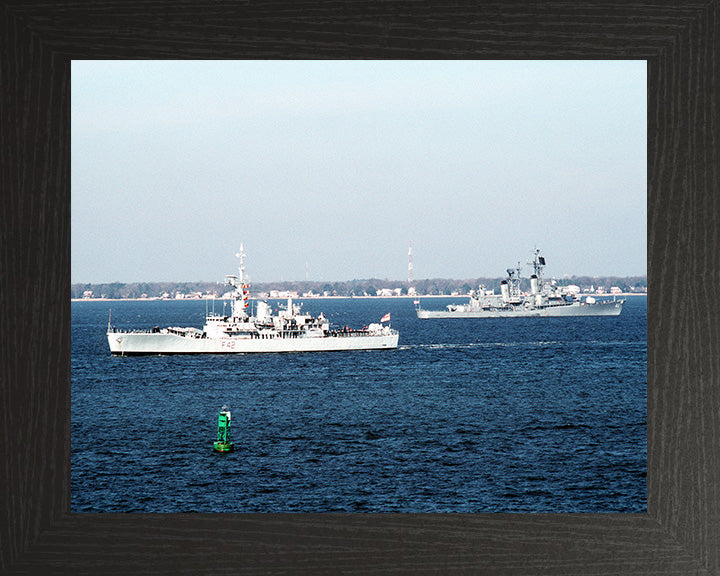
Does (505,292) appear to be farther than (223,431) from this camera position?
Yes

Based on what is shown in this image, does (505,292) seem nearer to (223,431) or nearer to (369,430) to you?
(369,430)

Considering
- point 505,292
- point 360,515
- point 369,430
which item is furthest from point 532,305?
point 360,515

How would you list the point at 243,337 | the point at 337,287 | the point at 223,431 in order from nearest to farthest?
the point at 223,431, the point at 243,337, the point at 337,287

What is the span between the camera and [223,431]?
16.1 metres

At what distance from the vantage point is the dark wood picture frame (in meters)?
1.24

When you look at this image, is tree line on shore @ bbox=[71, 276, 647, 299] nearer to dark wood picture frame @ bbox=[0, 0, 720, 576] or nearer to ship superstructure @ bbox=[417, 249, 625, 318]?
ship superstructure @ bbox=[417, 249, 625, 318]

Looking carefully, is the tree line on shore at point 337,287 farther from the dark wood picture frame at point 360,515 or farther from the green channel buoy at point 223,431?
the dark wood picture frame at point 360,515

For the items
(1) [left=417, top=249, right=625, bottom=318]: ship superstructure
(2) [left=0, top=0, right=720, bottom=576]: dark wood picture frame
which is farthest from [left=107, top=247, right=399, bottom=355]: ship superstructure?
(2) [left=0, top=0, right=720, bottom=576]: dark wood picture frame

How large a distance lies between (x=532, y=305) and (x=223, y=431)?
1312 inches

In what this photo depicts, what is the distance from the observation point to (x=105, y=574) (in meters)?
1.26

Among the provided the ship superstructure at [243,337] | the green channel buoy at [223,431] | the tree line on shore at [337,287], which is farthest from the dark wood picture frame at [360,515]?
the tree line on shore at [337,287]

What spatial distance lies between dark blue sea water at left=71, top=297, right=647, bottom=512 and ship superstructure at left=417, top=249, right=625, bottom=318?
13106 millimetres

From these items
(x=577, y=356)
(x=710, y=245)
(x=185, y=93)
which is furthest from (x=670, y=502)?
(x=185, y=93)

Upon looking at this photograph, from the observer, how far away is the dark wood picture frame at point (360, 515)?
124 cm
